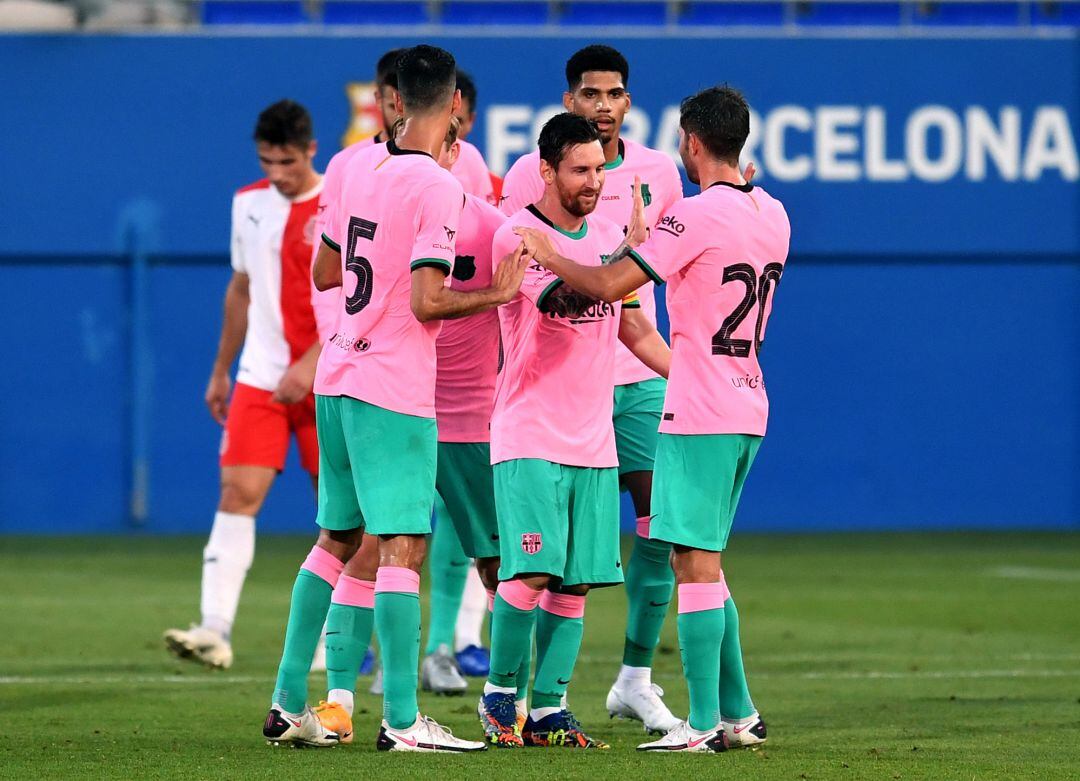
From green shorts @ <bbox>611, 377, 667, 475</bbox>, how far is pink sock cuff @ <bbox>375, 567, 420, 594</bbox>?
1.43 m

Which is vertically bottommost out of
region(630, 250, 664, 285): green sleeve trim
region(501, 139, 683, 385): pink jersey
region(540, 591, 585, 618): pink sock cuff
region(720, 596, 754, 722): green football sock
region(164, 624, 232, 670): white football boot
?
region(164, 624, 232, 670): white football boot

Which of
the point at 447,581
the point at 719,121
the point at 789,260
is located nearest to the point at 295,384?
the point at 447,581

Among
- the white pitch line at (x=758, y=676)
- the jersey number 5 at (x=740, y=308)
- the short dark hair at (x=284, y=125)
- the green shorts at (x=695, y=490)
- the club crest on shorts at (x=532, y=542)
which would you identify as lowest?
the white pitch line at (x=758, y=676)

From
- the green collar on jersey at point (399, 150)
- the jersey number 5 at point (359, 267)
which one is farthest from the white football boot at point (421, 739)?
the green collar on jersey at point (399, 150)

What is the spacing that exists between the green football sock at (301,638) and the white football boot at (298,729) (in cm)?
2

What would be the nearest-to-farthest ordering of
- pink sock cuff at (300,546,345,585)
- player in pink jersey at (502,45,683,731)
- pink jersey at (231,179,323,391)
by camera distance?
1. pink sock cuff at (300,546,345,585)
2. player in pink jersey at (502,45,683,731)
3. pink jersey at (231,179,323,391)

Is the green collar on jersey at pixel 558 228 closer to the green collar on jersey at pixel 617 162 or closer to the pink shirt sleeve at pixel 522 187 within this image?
the pink shirt sleeve at pixel 522 187

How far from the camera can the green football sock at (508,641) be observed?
6008 mm

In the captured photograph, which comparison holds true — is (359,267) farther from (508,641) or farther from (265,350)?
(265,350)

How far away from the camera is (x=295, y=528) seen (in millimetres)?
16109

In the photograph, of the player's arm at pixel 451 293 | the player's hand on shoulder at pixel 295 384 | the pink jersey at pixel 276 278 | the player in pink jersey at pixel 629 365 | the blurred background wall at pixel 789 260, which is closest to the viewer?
the player's arm at pixel 451 293

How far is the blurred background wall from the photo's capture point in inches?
622

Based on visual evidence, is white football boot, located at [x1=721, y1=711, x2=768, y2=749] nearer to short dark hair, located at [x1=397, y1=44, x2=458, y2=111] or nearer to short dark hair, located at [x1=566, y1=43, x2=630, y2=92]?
short dark hair, located at [x1=397, y1=44, x2=458, y2=111]

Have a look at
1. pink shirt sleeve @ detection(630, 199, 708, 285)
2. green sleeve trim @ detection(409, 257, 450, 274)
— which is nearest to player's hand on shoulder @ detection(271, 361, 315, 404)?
green sleeve trim @ detection(409, 257, 450, 274)
